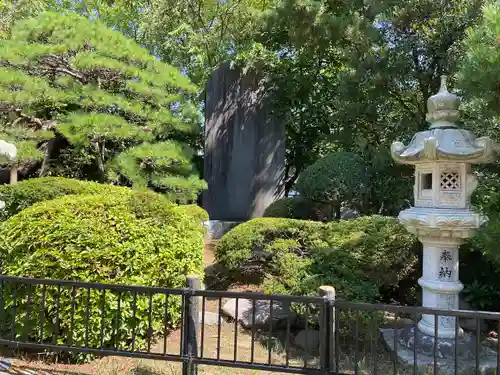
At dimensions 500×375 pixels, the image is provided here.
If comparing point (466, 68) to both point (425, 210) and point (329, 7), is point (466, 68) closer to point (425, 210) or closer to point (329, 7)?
point (425, 210)

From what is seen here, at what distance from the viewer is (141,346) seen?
10.6ft

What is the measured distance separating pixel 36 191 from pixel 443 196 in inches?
211

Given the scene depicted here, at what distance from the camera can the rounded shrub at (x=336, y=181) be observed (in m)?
5.91

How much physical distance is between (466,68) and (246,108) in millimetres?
6991

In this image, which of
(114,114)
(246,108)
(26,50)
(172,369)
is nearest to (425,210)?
(172,369)

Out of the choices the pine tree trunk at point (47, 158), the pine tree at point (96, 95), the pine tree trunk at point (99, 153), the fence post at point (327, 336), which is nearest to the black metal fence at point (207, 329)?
the fence post at point (327, 336)

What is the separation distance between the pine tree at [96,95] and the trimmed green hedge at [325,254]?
2689 millimetres

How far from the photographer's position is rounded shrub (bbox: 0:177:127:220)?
561 cm

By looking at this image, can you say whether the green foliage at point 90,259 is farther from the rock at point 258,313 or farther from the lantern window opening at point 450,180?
the lantern window opening at point 450,180

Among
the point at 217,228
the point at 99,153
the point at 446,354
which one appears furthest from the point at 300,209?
the point at 99,153

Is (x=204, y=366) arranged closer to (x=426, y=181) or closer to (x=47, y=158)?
(x=426, y=181)

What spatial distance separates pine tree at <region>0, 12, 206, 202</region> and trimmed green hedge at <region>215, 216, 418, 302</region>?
2689mm

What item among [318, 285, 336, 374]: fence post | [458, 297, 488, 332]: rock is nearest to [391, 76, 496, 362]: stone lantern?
[458, 297, 488, 332]: rock

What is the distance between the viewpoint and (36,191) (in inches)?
222
